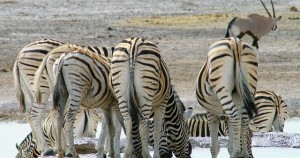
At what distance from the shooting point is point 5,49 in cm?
2452

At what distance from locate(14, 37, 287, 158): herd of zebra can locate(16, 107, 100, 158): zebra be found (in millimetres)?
522

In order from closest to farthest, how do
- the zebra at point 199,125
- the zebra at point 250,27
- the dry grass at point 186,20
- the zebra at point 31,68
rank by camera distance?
1. the zebra at point 31,68
2. the zebra at point 199,125
3. the zebra at point 250,27
4. the dry grass at point 186,20

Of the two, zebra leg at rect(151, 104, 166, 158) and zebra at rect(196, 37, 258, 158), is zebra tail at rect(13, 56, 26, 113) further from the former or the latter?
zebra at rect(196, 37, 258, 158)

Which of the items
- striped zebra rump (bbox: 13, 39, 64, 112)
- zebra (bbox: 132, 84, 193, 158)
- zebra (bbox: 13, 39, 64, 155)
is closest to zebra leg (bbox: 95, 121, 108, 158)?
zebra (bbox: 132, 84, 193, 158)

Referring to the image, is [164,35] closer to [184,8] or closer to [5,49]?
[5,49]

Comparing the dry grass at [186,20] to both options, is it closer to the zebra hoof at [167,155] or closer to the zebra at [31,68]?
the zebra at [31,68]

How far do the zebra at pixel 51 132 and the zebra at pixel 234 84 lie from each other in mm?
1776

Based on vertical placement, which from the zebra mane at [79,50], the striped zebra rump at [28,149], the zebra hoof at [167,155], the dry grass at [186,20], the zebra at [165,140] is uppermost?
the zebra mane at [79,50]

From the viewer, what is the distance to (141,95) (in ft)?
32.7

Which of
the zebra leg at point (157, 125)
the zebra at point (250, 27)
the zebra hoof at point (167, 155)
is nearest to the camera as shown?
the zebra leg at point (157, 125)

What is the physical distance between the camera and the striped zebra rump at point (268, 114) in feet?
46.5

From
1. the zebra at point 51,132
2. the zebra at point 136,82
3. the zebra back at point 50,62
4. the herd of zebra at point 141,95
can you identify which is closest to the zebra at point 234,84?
the herd of zebra at point 141,95

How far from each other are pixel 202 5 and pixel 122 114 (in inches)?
1044

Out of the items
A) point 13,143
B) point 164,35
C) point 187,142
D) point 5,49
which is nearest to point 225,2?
point 164,35
